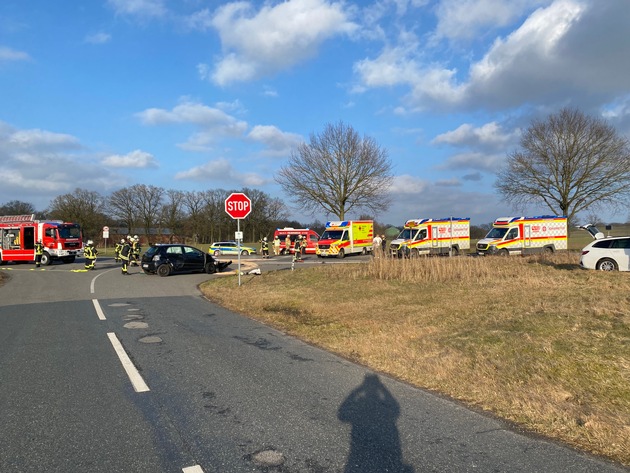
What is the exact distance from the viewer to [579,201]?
126ft

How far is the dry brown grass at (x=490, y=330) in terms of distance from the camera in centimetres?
483

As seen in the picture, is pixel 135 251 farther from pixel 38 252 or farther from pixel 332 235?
pixel 332 235

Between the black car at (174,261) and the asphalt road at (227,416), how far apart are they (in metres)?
13.5

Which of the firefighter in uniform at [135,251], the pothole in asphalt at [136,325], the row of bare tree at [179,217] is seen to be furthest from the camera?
the row of bare tree at [179,217]

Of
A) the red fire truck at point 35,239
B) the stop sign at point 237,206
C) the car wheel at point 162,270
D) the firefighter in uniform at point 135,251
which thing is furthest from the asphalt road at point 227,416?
the red fire truck at point 35,239

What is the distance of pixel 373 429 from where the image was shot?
4.30m

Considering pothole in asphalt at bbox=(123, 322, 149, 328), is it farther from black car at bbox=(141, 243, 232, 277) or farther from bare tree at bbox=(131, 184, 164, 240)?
bare tree at bbox=(131, 184, 164, 240)

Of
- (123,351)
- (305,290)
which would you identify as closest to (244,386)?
(123,351)

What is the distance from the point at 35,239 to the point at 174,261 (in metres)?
15.6

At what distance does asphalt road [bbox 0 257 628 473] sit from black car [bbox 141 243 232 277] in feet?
44.5

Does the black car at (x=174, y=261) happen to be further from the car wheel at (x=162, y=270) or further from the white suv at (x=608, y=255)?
the white suv at (x=608, y=255)

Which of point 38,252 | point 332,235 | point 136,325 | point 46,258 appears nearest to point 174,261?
point 136,325

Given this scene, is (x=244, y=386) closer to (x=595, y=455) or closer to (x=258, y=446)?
(x=258, y=446)

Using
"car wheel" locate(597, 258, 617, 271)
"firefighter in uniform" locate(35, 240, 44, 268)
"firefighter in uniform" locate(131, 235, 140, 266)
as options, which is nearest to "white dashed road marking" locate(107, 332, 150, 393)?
"car wheel" locate(597, 258, 617, 271)
